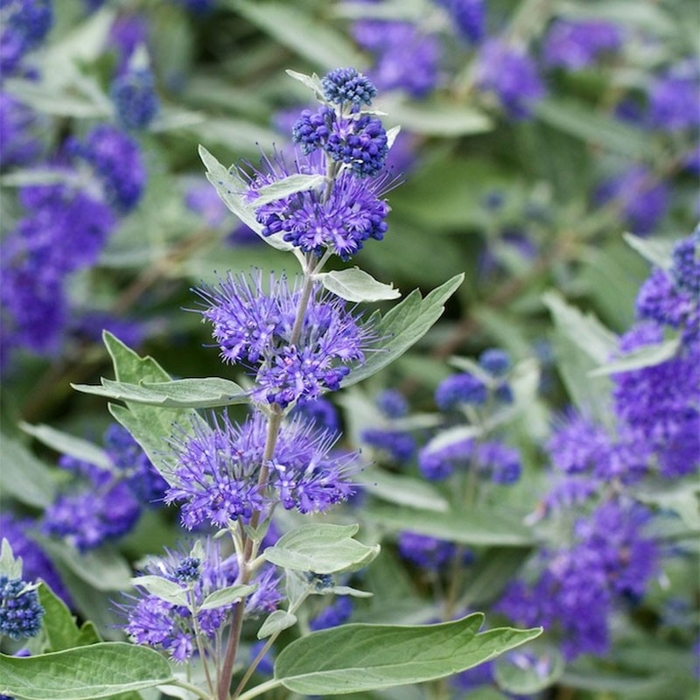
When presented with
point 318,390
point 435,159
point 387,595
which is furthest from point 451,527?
point 435,159

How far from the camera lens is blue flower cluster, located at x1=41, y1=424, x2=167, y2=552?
2.00 meters

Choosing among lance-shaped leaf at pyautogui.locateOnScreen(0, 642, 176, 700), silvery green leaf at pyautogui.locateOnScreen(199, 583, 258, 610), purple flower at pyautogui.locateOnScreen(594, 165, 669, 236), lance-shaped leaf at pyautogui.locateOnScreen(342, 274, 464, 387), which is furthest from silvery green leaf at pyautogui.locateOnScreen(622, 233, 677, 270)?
purple flower at pyautogui.locateOnScreen(594, 165, 669, 236)

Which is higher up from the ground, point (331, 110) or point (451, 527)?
point (331, 110)

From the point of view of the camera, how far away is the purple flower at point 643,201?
153 inches

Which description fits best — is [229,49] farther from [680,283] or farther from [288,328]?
[288,328]

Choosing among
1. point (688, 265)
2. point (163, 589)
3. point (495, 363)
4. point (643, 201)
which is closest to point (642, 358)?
point (688, 265)

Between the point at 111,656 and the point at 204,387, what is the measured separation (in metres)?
0.37

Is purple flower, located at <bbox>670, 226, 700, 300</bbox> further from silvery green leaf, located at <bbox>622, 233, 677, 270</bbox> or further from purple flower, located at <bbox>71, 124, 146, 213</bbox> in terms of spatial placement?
purple flower, located at <bbox>71, 124, 146, 213</bbox>

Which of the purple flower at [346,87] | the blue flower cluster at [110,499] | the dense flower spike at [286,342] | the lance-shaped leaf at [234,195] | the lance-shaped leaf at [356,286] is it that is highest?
the purple flower at [346,87]

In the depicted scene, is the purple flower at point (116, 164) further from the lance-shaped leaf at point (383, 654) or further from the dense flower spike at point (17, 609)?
the lance-shaped leaf at point (383, 654)

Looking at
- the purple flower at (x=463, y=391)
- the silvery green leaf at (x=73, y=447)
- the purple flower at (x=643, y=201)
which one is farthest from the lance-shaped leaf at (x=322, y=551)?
the purple flower at (x=643, y=201)

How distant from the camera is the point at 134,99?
2.66 m

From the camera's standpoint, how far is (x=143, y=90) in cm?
266

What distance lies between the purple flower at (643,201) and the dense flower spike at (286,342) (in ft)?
8.82
